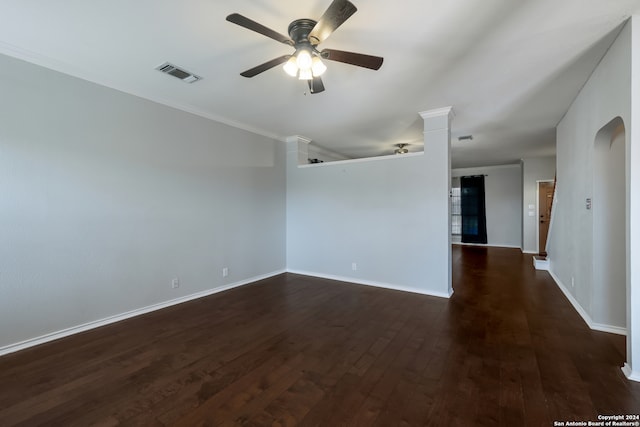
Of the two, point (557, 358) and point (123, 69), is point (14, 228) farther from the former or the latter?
point (557, 358)

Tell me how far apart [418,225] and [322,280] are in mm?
1964

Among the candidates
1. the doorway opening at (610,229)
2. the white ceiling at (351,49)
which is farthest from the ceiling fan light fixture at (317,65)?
the doorway opening at (610,229)

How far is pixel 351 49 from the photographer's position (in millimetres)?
2453

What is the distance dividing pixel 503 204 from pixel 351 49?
8.40 metres

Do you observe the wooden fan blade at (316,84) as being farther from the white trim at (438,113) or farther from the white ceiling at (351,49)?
the white trim at (438,113)

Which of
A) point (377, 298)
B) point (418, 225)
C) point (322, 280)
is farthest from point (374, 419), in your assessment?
point (322, 280)

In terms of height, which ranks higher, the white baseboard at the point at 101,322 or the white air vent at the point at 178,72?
the white air vent at the point at 178,72

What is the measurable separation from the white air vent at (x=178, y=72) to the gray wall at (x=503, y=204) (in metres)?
9.08

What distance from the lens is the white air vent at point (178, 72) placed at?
107 inches

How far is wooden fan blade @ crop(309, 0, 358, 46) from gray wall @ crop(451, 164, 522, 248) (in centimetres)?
885

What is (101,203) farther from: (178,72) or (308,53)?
(308,53)

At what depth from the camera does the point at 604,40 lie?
2.32m

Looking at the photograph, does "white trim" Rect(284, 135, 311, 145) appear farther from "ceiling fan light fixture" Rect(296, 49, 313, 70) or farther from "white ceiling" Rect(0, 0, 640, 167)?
"ceiling fan light fixture" Rect(296, 49, 313, 70)

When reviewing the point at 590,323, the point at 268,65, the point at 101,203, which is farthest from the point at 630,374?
the point at 101,203
